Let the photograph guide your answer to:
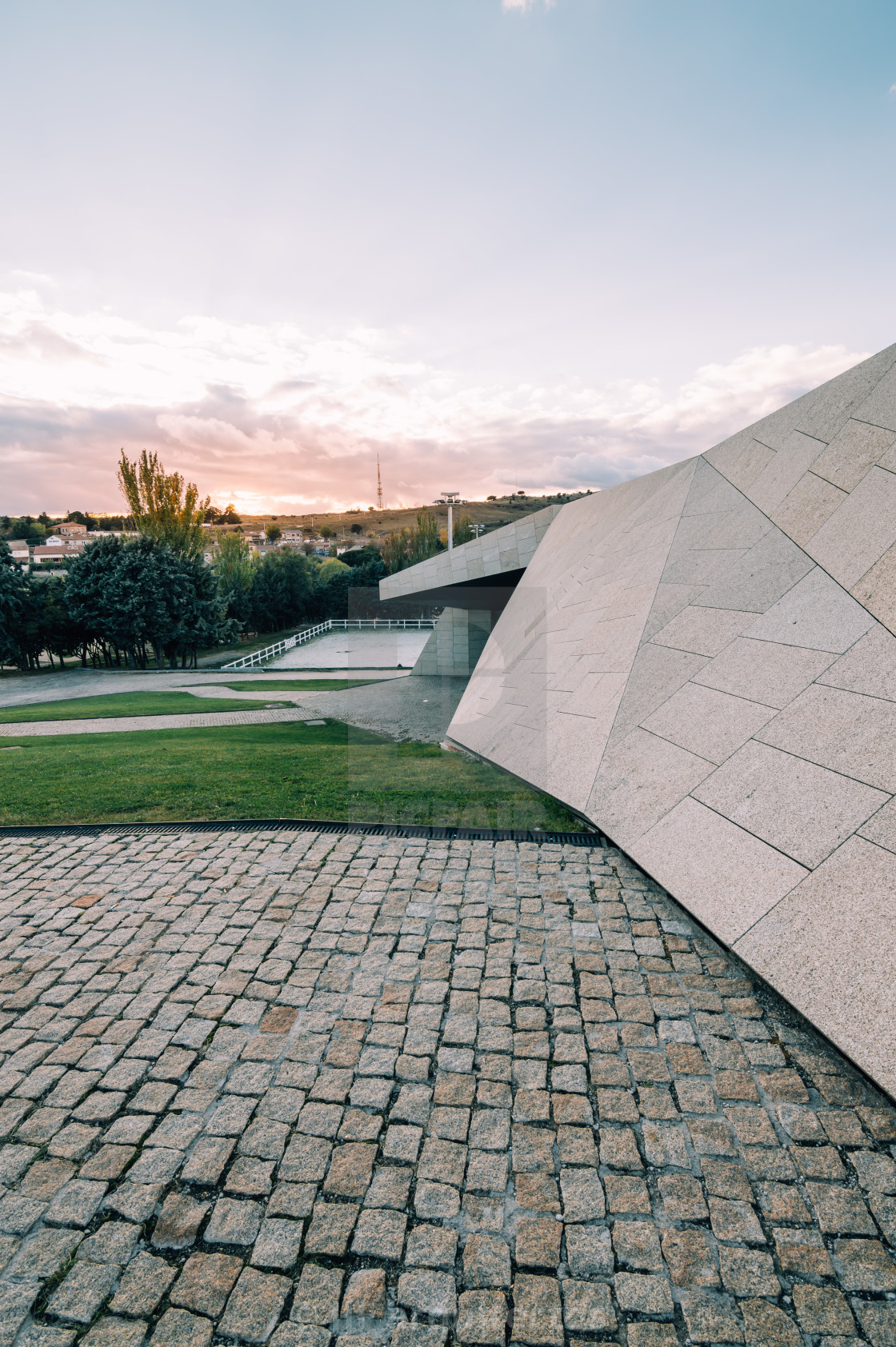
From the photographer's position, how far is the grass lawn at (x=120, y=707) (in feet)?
55.5

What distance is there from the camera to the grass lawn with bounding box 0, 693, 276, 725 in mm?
16922

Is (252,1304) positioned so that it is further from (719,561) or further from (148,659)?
(148,659)

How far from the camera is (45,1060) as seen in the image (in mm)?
3783

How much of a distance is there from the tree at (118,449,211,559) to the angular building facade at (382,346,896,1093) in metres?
32.6

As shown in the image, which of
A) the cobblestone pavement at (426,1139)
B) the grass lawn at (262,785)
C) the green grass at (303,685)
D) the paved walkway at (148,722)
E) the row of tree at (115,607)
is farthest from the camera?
the row of tree at (115,607)

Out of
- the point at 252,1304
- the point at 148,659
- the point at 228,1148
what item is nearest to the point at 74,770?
the point at 228,1148

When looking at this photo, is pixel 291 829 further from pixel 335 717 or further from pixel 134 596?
pixel 134 596

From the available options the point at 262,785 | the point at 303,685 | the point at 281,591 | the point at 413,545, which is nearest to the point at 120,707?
the point at 303,685

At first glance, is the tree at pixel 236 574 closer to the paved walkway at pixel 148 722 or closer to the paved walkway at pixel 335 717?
the paved walkway at pixel 335 717

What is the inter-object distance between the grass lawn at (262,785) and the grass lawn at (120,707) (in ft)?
14.6

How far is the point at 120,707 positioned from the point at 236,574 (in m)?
34.0

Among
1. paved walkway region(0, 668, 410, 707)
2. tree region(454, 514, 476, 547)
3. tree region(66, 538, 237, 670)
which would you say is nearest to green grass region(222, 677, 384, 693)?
paved walkway region(0, 668, 410, 707)

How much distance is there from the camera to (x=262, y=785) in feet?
29.8

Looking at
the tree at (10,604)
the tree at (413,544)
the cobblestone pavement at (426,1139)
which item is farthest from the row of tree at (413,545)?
the cobblestone pavement at (426,1139)
